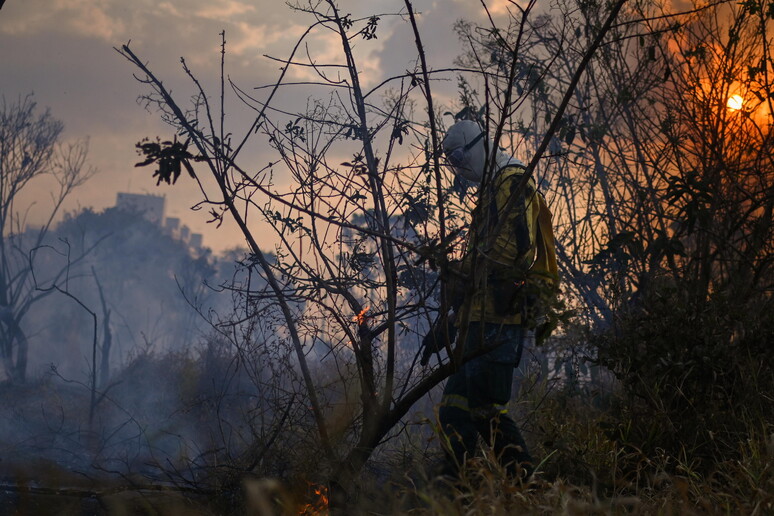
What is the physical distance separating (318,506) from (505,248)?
1.51m

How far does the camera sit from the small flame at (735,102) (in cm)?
601

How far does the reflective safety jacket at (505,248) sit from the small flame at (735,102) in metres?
3.20

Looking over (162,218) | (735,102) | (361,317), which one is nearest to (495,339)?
(361,317)

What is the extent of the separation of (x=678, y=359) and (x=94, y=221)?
3585 centimetres

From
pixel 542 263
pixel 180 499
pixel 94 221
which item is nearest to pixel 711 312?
pixel 542 263

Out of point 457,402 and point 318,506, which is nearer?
point 318,506

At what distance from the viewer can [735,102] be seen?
238 inches

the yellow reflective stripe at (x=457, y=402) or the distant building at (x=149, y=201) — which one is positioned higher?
the distant building at (x=149, y=201)

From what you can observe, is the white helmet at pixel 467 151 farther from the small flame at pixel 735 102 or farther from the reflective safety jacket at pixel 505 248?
the small flame at pixel 735 102

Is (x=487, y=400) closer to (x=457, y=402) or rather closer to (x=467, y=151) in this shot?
(x=457, y=402)

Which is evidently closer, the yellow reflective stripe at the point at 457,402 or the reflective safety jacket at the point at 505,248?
the reflective safety jacket at the point at 505,248

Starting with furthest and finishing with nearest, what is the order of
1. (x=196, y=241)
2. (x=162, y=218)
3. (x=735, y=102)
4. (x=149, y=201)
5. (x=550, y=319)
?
1. (x=149, y=201)
2. (x=162, y=218)
3. (x=196, y=241)
4. (x=735, y=102)
5. (x=550, y=319)

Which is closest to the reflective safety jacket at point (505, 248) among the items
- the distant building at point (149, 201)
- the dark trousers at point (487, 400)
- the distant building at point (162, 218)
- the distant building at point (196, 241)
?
the dark trousers at point (487, 400)

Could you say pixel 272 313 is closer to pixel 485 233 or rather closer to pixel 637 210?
pixel 485 233
